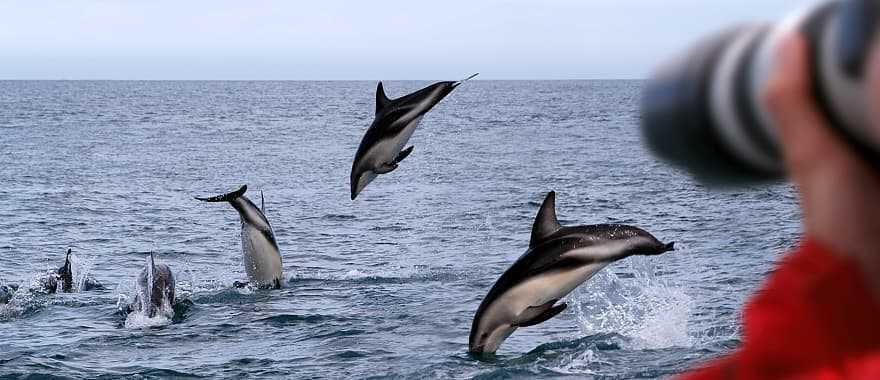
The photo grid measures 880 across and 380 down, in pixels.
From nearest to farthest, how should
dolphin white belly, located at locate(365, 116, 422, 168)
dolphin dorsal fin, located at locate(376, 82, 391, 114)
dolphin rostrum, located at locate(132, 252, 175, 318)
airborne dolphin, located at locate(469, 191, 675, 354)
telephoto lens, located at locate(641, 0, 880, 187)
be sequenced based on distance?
telephoto lens, located at locate(641, 0, 880, 187) < airborne dolphin, located at locate(469, 191, 675, 354) < dolphin white belly, located at locate(365, 116, 422, 168) < dolphin dorsal fin, located at locate(376, 82, 391, 114) < dolphin rostrum, located at locate(132, 252, 175, 318)

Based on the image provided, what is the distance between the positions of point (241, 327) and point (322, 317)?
1.13m

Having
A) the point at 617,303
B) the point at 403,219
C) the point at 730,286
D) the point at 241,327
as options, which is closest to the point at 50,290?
the point at 241,327

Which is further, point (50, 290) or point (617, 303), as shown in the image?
point (50, 290)

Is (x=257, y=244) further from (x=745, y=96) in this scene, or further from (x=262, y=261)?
(x=745, y=96)

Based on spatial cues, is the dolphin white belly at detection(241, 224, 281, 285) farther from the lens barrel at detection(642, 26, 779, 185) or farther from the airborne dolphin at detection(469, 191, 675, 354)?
the lens barrel at detection(642, 26, 779, 185)

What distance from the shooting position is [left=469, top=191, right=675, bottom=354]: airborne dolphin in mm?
9391

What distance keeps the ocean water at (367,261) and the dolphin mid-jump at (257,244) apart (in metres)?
0.40

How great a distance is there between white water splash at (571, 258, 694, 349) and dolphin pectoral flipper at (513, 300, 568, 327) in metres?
3.28

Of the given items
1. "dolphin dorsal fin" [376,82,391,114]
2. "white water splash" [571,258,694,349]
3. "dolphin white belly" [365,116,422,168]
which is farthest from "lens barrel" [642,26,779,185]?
"white water splash" [571,258,694,349]

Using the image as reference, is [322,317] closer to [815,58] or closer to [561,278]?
[561,278]

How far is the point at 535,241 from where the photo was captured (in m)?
9.77

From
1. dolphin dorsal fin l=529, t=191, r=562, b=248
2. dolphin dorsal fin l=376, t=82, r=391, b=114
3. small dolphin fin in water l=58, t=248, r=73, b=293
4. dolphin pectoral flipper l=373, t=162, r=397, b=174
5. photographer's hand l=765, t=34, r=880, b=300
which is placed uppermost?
photographer's hand l=765, t=34, r=880, b=300

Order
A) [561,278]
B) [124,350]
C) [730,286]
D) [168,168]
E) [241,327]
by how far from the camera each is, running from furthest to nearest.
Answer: [168,168], [730,286], [241,327], [124,350], [561,278]

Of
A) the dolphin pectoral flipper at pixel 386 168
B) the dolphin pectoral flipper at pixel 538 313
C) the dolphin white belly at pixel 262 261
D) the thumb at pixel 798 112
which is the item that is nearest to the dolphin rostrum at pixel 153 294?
the dolphin white belly at pixel 262 261
